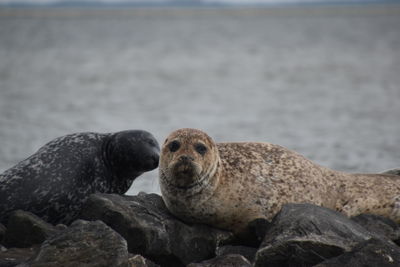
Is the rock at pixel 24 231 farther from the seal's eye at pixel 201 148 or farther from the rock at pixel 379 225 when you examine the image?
the rock at pixel 379 225

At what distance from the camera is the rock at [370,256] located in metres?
5.34

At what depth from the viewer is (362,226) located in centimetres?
643

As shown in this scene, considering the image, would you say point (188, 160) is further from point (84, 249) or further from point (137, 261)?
point (84, 249)

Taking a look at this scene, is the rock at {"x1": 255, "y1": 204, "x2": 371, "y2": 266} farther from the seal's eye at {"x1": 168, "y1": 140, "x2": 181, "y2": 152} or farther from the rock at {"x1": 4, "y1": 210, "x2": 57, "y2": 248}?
the rock at {"x1": 4, "y1": 210, "x2": 57, "y2": 248}

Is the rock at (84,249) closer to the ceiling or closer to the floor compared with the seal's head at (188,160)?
closer to the floor

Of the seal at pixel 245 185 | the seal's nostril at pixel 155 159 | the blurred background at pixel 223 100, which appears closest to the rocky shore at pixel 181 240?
the seal at pixel 245 185

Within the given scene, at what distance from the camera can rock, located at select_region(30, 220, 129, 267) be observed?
209 inches

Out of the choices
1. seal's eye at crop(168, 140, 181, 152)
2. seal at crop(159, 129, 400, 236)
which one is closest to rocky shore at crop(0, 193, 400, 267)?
seal at crop(159, 129, 400, 236)

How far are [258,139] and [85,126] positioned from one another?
3.91m

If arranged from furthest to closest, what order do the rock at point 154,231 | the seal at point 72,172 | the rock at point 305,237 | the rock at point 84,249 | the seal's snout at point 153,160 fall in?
the seal's snout at point 153,160 → the seal at point 72,172 → the rock at point 154,231 → the rock at point 305,237 → the rock at point 84,249

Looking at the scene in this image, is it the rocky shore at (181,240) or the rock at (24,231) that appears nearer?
the rocky shore at (181,240)

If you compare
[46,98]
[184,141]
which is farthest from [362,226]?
[46,98]

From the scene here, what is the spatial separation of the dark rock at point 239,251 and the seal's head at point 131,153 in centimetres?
145

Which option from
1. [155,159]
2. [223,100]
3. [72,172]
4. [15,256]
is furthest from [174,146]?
[223,100]
